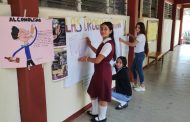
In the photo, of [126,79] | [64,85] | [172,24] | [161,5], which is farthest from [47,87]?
[172,24]

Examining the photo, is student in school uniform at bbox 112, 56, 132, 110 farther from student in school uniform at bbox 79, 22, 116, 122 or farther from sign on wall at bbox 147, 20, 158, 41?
sign on wall at bbox 147, 20, 158, 41

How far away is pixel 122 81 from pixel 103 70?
0.82m

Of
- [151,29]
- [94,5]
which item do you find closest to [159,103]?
[94,5]

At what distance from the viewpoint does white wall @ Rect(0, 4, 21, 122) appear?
184 centimetres

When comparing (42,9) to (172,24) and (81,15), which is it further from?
(172,24)

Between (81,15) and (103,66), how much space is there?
0.75 m

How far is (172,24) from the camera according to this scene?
920 centimetres

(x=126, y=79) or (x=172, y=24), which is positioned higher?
(x=172, y=24)

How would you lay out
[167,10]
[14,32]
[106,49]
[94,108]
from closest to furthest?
[14,32], [106,49], [94,108], [167,10]

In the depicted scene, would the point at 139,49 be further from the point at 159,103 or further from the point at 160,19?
the point at 160,19

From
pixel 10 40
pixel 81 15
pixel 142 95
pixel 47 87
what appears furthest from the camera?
pixel 142 95

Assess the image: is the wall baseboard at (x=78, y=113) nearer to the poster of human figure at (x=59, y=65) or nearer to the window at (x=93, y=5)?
the poster of human figure at (x=59, y=65)

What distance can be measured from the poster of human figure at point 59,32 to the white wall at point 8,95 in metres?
0.57

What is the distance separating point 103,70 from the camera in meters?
2.57
